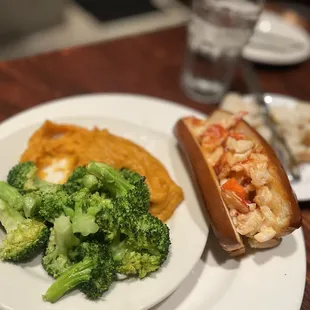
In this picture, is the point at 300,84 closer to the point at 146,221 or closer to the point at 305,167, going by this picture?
the point at 305,167

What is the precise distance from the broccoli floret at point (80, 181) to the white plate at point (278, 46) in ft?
4.51

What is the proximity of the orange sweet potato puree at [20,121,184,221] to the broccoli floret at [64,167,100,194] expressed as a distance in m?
0.09

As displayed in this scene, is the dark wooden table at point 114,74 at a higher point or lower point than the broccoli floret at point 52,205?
lower

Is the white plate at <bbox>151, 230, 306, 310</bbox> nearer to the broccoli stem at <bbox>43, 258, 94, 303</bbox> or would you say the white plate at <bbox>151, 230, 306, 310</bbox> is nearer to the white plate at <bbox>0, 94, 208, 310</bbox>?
the white plate at <bbox>0, 94, 208, 310</bbox>

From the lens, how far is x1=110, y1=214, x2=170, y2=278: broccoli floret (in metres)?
1.13

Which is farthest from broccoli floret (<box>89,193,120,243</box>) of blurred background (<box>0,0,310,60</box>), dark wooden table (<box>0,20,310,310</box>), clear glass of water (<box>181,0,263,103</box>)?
blurred background (<box>0,0,310,60</box>)

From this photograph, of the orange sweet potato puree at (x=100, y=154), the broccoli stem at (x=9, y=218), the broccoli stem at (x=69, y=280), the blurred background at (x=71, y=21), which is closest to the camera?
the broccoli stem at (x=69, y=280)

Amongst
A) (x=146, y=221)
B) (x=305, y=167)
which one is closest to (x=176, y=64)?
(x=305, y=167)

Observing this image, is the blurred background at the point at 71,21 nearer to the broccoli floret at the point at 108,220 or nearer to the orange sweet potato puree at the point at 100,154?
the orange sweet potato puree at the point at 100,154

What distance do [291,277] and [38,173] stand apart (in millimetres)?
816

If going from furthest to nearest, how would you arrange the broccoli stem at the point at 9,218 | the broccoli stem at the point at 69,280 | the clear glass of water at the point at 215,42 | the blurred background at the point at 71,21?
1. the blurred background at the point at 71,21
2. the clear glass of water at the point at 215,42
3. the broccoli stem at the point at 9,218
4. the broccoli stem at the point at 69,280

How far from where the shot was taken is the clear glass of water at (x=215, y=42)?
1.91 metres

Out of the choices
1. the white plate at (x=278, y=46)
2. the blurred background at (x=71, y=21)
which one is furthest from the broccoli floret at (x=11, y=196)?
the blurred background at (x=71, y=21)

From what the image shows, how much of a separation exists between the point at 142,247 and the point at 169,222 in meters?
0.17
